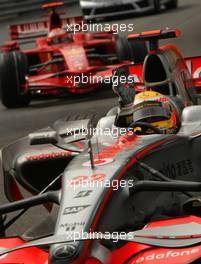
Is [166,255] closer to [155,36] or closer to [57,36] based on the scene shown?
[155,36]

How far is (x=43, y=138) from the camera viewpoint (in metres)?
8.59

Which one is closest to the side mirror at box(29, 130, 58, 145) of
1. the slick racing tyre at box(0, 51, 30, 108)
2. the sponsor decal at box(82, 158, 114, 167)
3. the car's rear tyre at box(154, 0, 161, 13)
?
the sponsor decal at box(82, 158, 114, 167)

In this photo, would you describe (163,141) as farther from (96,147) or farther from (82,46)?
(82,46)

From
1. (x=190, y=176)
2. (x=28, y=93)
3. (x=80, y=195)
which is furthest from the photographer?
(x=28, y=93)

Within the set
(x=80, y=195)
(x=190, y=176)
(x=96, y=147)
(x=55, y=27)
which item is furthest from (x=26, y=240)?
(x=55, y=27)

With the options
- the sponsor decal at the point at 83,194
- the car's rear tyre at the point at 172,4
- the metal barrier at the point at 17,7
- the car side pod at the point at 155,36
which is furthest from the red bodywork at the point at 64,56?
the metal barrier at the point at 17,7

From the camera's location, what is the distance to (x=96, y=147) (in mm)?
7797

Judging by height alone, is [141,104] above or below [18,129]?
above

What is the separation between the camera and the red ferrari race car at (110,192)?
640cm

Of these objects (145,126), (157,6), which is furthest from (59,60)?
(157,6)

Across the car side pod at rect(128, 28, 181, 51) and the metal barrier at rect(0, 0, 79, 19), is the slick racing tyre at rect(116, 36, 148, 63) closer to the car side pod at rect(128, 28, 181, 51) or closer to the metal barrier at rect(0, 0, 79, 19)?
the car side pod at rect(128, 28, 181, 51)

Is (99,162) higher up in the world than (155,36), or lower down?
higher up

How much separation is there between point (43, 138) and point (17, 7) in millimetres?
26937

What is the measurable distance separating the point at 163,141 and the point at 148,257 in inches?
68.7
